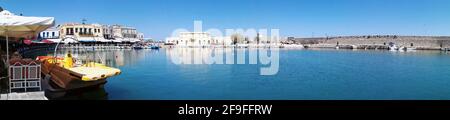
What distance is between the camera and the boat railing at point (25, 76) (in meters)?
5.74

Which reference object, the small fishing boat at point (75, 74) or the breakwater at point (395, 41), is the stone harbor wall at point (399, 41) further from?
the small fishing boat at point (75, 74)

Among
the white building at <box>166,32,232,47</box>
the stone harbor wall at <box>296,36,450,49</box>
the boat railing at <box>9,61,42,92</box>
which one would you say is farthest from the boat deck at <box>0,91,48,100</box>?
the white building at <box>166,32,232,47</box>

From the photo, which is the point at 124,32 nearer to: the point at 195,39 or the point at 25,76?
the point at 195,39

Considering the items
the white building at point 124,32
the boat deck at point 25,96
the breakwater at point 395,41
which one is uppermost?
the white building at point 124,32

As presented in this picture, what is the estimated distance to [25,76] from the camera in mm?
5746

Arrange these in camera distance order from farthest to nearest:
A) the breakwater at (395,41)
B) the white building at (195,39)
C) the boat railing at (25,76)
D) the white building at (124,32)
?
Answer: 1. the white building at (195,39)
2. the white building at (124,32)
3. the breakwater at (395,41)
4. the boat railing at (25,76)

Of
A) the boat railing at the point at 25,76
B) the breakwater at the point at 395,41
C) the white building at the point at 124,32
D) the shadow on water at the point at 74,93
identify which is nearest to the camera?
the boat railing at the point at 25,76

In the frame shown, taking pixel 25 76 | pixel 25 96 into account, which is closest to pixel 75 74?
pixel 25 76

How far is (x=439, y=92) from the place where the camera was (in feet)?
35.4

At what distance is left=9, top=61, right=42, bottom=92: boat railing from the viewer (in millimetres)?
5738

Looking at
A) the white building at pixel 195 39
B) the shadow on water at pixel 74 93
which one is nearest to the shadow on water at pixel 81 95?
the shadow on water at pixel 74 93

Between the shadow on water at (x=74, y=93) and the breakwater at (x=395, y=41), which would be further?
the breakwater at (x=395, y=41)
